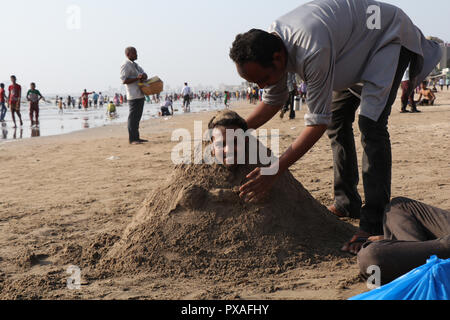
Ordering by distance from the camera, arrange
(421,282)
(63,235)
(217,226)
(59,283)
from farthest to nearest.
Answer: (63,235) < (217,226) < (59,283) < (421,282)

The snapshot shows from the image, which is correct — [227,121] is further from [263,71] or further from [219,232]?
[219,232]

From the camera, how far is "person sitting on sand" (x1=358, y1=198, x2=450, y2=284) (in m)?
1.89

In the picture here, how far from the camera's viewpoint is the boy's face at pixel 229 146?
2.65 meters

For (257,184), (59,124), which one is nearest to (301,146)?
(257,184)

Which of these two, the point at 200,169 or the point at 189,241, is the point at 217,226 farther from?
the point at 200,169

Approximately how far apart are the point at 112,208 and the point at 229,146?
1.80 m

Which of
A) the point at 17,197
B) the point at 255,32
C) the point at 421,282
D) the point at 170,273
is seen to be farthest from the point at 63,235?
the point at 421,282

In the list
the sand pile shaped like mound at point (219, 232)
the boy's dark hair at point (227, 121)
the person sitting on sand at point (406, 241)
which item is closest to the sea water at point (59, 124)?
the sand pile shaped like mound at point (219, 232)

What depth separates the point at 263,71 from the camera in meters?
2.17

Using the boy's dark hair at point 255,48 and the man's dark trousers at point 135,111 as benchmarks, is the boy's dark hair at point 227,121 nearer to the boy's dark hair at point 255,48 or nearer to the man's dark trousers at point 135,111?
the boy's dark hair at point 255,48

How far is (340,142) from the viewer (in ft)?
11.0

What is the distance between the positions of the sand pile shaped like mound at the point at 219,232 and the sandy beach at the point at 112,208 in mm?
92

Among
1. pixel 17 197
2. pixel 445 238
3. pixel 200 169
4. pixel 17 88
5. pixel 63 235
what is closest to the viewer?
pixel 445 238

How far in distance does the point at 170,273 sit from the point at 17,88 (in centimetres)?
1312
